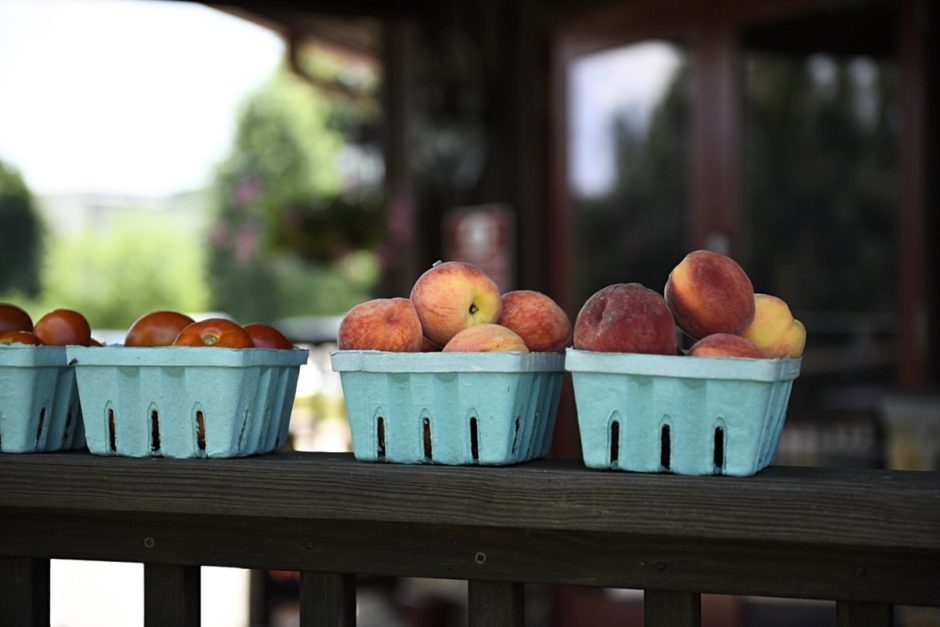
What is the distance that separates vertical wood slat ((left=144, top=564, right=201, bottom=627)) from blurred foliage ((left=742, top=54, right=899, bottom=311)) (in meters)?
2.81

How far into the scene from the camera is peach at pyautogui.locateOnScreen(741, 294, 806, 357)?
1366mm

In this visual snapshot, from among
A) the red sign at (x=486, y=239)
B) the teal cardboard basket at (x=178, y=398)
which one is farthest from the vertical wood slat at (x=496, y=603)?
the red sign at (x=486, y=239)

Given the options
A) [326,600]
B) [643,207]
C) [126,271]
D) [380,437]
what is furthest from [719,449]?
[126,271]

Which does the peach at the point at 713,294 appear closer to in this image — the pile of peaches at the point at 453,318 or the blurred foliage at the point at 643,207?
the pile of peaches at the point at 453,318

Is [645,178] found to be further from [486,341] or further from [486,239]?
[486,341]

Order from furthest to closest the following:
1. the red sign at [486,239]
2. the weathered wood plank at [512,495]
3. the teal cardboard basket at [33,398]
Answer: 1. the red sign at [486,239]
2. the teal cardboard basket at [33,398]
3. the weathered wood plank at [512,495]

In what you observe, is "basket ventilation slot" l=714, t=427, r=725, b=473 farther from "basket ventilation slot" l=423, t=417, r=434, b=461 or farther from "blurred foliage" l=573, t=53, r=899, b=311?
"blurred foliage" l=573, t=53, r=899, b=311

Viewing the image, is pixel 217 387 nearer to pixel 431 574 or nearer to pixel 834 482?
pixel 431 574

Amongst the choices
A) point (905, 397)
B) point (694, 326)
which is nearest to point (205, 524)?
point (694, 326)

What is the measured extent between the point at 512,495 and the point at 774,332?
1.23ft

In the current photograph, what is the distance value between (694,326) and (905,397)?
210 cm

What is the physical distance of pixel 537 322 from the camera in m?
1.44

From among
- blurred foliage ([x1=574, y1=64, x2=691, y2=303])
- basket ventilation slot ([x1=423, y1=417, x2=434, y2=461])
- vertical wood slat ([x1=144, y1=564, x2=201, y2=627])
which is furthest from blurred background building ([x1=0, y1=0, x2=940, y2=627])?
vertical wood slat ([x1=144, y1=564, x2=201, y2=627])

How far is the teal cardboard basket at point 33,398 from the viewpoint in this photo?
151 cm
